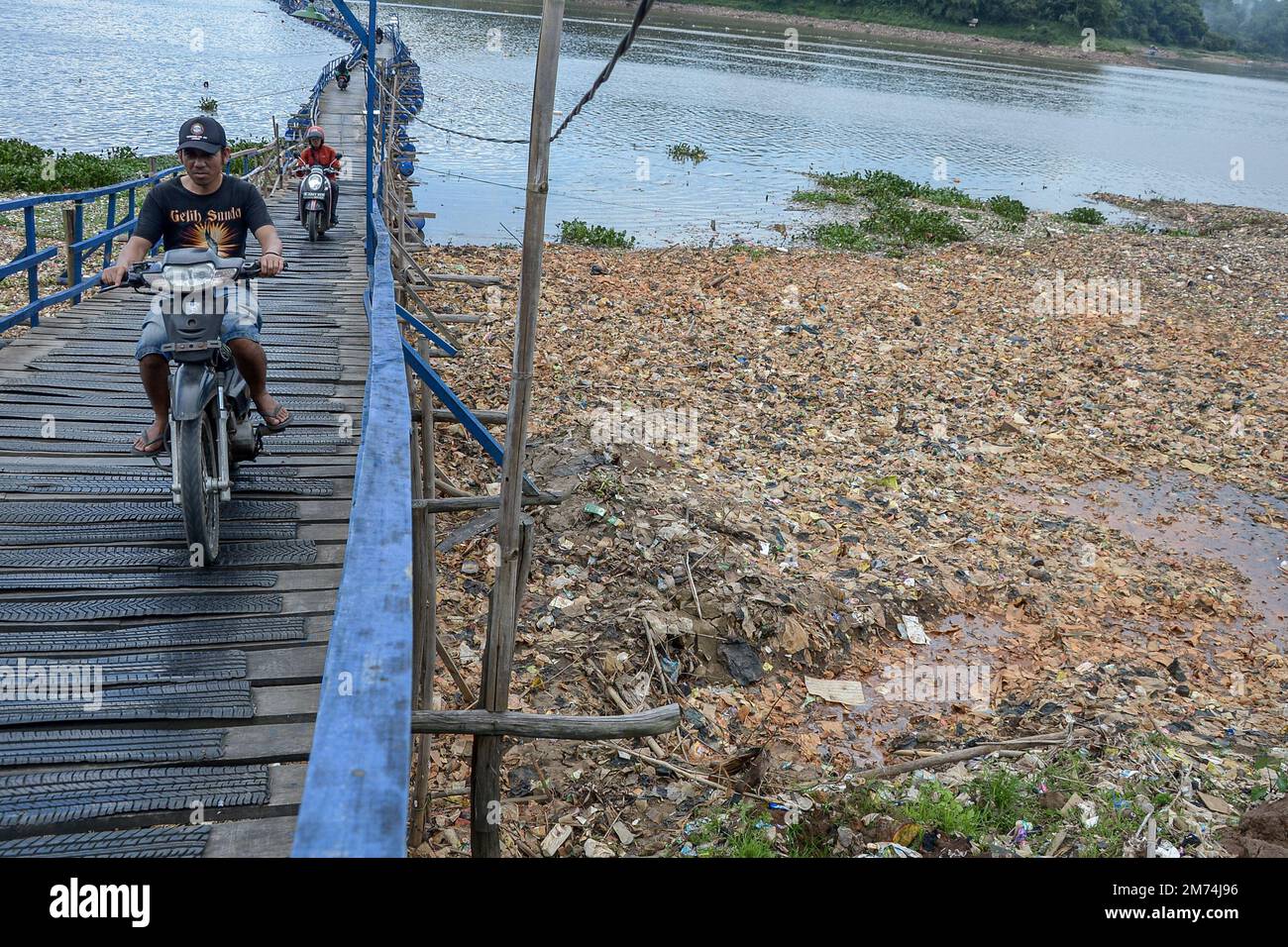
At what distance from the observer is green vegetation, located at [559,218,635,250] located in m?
20.7

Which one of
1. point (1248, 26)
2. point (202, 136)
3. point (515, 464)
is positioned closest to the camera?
point (515, 464)

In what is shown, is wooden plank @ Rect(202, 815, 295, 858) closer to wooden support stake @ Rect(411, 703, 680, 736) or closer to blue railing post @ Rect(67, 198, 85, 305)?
wooden support stake @ Rect(411, 703, 680, 736)

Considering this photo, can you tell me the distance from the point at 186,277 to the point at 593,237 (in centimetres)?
1681

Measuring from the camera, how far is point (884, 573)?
7961 millimetres

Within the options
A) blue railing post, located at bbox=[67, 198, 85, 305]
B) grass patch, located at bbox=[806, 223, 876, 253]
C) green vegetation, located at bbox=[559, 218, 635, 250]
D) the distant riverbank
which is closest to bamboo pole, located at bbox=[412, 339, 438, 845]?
blue railing post, located at bbox=[67, 198, 85, 305]

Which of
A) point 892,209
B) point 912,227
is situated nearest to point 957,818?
point 912,227

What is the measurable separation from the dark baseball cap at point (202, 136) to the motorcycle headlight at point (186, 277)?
2.78ft

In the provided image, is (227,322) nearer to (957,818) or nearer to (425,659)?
(425,659)

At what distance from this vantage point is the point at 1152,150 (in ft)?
144

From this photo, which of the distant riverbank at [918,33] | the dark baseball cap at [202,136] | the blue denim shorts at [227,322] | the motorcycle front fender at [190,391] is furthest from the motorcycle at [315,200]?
the distant riverbank at [918,33]

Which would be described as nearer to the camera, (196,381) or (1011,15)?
(196,381)

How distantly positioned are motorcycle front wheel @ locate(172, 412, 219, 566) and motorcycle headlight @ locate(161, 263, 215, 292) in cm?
62

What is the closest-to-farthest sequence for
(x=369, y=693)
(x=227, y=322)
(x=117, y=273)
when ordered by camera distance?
(x=369, y=693) < (x=117, y=273) < (x=227, y=322)

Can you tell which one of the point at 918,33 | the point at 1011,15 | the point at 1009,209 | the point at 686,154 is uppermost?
the point at 1011,15
